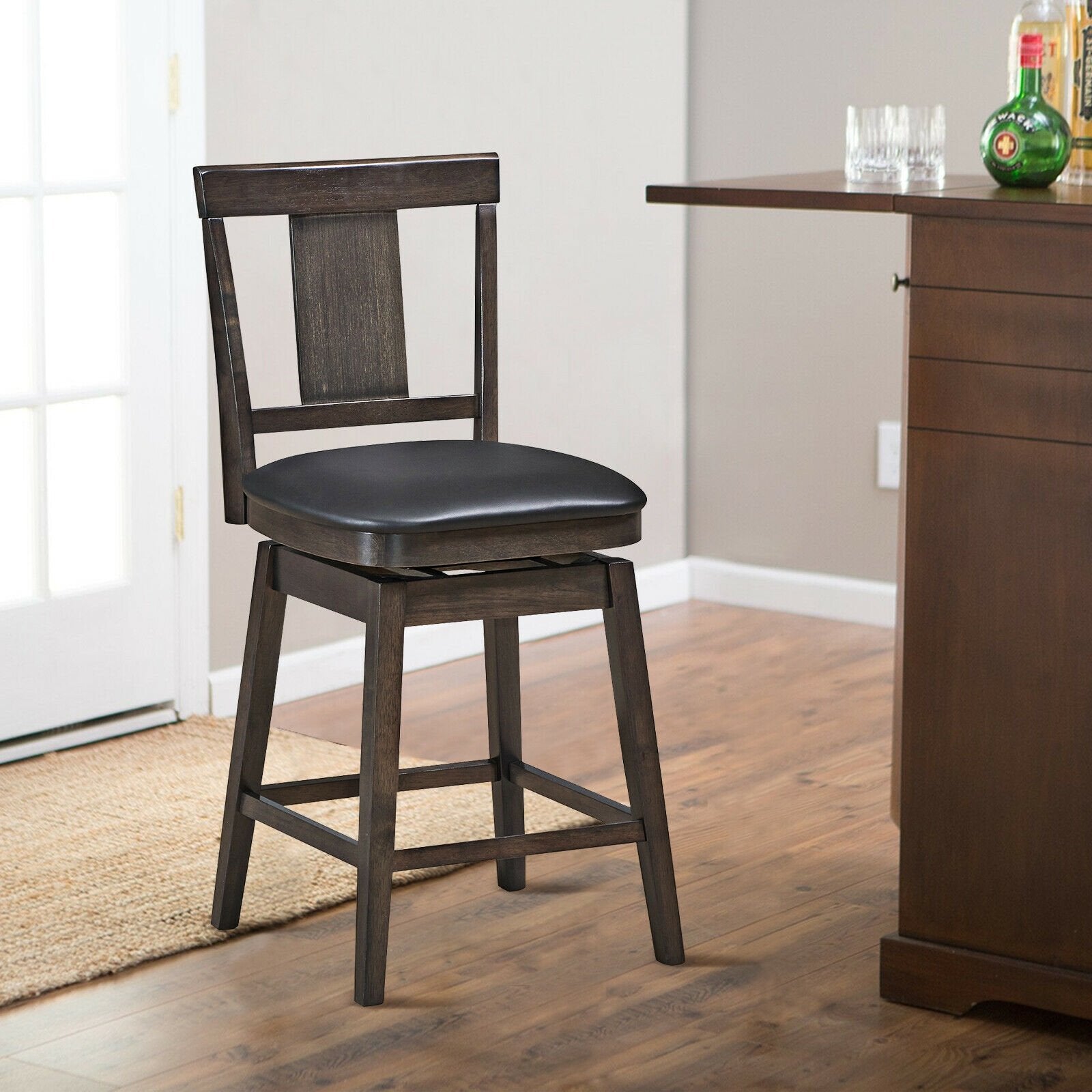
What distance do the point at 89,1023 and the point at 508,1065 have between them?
18.5 inches

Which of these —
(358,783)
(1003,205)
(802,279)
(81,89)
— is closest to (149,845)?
(358,783)

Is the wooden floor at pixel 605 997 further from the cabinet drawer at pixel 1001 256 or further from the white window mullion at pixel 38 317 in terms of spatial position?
the white window mullion at pixel 38 317

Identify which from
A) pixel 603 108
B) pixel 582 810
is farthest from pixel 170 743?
pixel 603 108

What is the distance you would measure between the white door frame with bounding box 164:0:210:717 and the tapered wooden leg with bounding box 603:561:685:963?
1254mm

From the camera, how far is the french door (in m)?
2.98

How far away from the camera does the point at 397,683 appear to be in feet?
6.67

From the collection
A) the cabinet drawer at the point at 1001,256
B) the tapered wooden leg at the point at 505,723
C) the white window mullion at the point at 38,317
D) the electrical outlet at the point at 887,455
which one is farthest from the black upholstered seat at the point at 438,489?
the electrical outlet at the point at 887,455

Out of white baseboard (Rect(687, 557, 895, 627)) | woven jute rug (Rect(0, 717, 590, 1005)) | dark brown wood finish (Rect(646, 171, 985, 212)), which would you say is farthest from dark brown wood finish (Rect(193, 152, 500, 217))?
white baseboard (Rect(687, 557, 895, 627))

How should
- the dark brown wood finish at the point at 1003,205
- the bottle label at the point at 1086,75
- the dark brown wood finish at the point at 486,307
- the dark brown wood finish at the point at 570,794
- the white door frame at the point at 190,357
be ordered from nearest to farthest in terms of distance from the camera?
1. the dark brown wood finish at the point at 1003,205
2. the bottle label at the point at 1086,75
3. the dark brown wood finish at the point at 570,794
4. the dark brown wood finish at the point at 486,307
5. the white door frame at the point at 190,357

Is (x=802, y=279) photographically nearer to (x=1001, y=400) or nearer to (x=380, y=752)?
(x=1001, y=400)

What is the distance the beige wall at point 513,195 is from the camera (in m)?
3.29

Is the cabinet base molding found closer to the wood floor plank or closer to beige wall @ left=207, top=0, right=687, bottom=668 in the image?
the wood floor plank

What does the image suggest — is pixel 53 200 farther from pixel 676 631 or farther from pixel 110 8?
pixel 676 631

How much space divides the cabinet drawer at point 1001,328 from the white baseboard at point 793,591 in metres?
1.96
